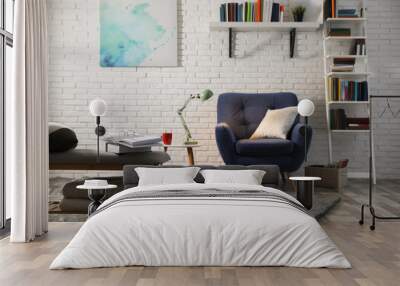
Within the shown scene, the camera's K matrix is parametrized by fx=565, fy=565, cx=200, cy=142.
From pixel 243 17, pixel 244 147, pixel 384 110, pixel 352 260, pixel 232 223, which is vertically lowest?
pixel 352 260

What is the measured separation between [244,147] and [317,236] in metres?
2.97

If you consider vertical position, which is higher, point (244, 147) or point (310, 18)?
point (310, 18)

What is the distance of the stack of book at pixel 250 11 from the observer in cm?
716

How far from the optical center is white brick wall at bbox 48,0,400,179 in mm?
7406

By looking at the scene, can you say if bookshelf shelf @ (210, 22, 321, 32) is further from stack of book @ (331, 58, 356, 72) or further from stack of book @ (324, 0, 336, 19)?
stack of book @ (331, 58, 356, 72)

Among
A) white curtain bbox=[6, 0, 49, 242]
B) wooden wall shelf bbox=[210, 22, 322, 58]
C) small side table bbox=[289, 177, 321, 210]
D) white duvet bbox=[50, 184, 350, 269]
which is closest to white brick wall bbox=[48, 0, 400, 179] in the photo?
wooden wall shelf bbox=[210, 22, 322, 58]

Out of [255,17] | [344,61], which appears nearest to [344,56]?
[344,61]

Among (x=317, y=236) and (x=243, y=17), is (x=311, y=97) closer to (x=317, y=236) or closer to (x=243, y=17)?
(x=243, y=17)

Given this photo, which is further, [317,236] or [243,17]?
[243,17]

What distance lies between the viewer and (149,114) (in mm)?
7410

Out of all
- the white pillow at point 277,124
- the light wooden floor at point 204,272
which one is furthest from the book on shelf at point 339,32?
the light wooden floor at point 204,272

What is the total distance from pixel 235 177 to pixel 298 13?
11.8 feet

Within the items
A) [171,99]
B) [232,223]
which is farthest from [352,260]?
[171,99]

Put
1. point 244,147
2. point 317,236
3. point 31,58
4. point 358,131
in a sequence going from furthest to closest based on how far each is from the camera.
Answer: point 358,131 → point 244,147 → point 31,58 → point 317,236
